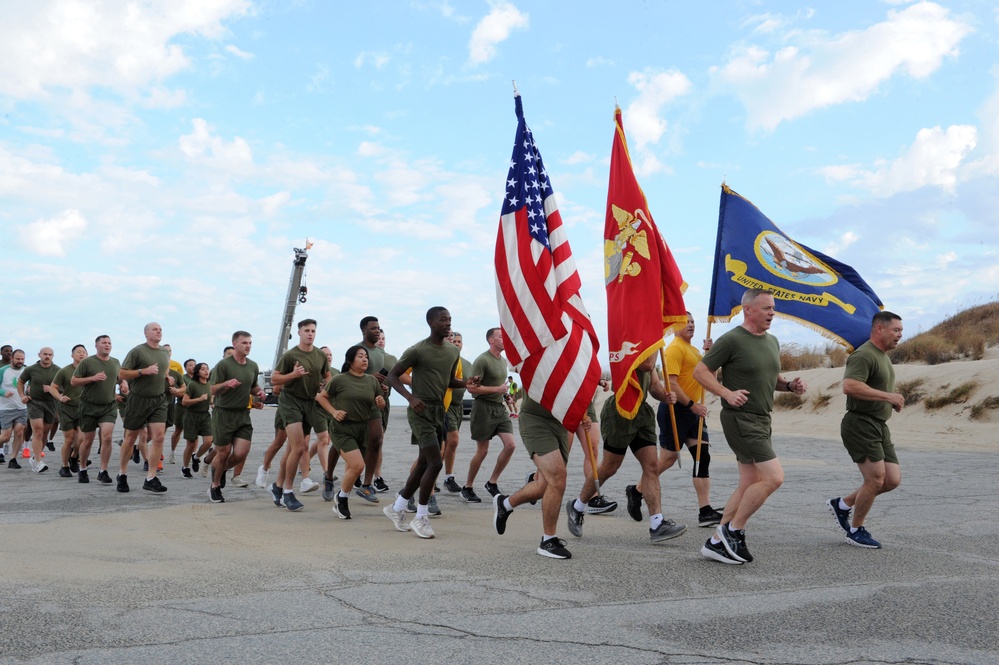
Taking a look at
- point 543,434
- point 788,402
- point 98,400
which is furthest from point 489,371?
point 788,402

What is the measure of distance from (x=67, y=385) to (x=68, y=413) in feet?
1.58

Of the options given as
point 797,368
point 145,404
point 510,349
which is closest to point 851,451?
point 510,349

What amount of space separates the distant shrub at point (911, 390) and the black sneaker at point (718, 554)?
63.4ft

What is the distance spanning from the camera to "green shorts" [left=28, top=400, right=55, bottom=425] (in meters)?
14.6

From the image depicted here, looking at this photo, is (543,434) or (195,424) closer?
(543,434)

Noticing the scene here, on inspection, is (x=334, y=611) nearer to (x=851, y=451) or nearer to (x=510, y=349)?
(x=510, y=349)

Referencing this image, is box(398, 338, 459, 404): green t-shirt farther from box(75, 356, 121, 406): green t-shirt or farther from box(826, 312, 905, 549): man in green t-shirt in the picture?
box(75, 356, 121, 406): green t-shirt

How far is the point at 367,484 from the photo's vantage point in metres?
10.0

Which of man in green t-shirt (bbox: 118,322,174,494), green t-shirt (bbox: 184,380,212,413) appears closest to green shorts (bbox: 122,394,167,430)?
man in green t-shirt (bbox: 118,322,174,494)

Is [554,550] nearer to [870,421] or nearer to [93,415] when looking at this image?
[870,421]

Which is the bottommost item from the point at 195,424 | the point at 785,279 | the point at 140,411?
the point at 195,424

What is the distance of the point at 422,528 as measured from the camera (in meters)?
7.57

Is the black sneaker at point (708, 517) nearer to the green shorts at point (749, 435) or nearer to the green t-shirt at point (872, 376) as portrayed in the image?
the green t-shirt at point (872, 376)

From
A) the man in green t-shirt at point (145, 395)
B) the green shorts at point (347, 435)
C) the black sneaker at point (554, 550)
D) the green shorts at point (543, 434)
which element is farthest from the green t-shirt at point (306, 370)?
the black sneaker at point (554, 550)
